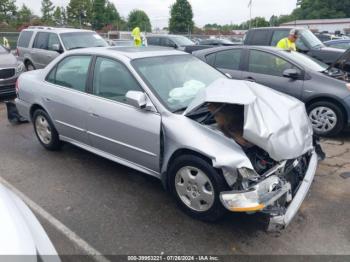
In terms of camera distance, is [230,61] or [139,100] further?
[230,61]

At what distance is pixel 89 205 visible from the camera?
11.8 feet

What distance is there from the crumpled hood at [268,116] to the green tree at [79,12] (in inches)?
2179

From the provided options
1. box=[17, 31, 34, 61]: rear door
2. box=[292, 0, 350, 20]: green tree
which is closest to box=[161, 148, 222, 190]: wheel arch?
box=[17, 31, 34, 61]: rear door

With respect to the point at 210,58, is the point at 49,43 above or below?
above

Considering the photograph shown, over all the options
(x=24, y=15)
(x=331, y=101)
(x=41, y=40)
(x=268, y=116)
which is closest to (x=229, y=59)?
(x=331, y=101)

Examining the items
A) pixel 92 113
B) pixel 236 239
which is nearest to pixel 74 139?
pixel 92 113

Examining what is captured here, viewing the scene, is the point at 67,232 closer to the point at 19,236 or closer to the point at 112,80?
the point at 19,236

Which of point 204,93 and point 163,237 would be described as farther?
point 204,93

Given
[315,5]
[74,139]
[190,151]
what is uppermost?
[315,5]

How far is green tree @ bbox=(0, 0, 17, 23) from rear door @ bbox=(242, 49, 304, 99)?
4534cm

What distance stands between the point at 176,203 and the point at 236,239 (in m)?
0.76

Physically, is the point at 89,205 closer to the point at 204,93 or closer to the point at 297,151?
the point at 204,93

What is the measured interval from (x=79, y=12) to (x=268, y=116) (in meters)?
58.1

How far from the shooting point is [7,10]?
4325cm
